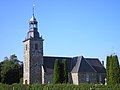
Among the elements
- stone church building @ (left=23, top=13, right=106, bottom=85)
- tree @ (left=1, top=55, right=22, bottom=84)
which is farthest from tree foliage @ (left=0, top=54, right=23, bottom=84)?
stone church building @ (left=23, top=13, right=106, bottom=85)

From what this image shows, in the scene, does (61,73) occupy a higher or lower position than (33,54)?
lower

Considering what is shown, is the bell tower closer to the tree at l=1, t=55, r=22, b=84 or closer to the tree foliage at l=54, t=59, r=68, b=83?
the tree at l=1, t=55, r=22, b=84

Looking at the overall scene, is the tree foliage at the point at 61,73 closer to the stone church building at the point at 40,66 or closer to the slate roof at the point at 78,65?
the stone church building at the point at 40,66

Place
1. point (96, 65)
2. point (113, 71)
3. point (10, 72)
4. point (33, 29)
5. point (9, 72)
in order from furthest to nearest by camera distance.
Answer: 1. point (10, 72)
2. point (9, 72)
3. point (96, 65)
4. point (33, 29)
5. point (113, 71)

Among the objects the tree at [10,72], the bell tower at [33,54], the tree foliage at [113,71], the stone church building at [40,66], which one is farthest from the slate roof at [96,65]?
the tree foliage at [113,71]

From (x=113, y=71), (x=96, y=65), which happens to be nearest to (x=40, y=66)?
(x=96, y=65)

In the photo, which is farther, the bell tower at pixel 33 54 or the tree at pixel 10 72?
the tree at pixel 10 72

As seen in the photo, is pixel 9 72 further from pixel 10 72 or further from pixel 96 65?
pixel 96 65

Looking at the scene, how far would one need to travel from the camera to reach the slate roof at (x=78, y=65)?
205 feet

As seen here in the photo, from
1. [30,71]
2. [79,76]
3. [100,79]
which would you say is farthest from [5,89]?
[100,79]

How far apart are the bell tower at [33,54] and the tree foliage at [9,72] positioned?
6.35 m

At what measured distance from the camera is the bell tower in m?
60.5

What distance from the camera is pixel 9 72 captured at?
68.1 meters

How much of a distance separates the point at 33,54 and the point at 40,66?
275cm
